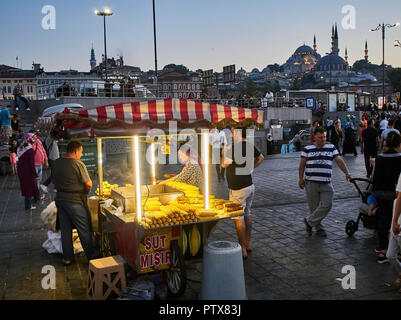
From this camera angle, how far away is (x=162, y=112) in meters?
5.23

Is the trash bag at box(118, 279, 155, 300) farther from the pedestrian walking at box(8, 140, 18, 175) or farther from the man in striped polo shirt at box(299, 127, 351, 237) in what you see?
the pedestrian walking at box(8, 140, 18, 175)

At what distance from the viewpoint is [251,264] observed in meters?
6.17

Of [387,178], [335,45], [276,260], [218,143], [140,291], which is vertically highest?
[335,45]

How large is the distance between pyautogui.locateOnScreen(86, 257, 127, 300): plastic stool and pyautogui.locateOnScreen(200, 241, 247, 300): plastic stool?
3.50ft

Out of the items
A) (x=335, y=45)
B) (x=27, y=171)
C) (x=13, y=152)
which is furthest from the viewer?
(x=335, y=45)

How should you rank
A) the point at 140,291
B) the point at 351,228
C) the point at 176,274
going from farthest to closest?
the point at 351,228 < the point at 176,274 < the point at 140,291

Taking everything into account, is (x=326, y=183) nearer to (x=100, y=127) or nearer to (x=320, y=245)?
(x=320, y=245)

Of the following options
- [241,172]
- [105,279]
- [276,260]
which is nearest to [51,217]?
[105,279]

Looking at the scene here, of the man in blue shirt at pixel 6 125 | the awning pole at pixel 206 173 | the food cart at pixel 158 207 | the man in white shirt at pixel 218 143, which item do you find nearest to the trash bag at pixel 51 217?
the food cart at pixel 158 207

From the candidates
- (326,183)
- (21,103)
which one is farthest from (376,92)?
(326,183)

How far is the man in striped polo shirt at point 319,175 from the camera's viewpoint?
720cm

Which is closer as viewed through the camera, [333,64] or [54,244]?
[54,244]

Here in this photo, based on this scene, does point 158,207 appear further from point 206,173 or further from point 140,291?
point 140,291

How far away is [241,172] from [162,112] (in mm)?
1759
